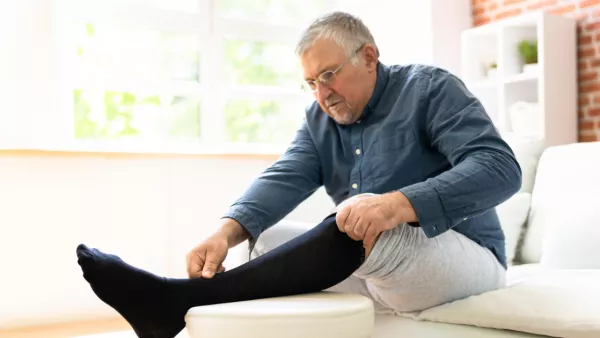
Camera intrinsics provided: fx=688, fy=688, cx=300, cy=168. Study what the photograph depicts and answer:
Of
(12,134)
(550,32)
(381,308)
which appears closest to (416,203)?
(381,308)

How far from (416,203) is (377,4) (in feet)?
11.1

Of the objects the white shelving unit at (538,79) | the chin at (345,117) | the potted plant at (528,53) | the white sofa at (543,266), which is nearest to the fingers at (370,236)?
the white sofa at (543,266)

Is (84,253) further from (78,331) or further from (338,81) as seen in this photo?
(78,331)

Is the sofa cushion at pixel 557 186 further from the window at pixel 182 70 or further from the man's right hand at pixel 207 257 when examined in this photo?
the window at pixel 182 70

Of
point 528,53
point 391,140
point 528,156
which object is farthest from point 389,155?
point 528,53

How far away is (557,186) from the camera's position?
2309mm

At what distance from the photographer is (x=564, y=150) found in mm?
2348

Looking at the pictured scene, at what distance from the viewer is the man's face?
1.74 metres

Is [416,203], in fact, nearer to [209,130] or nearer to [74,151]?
[74,151]

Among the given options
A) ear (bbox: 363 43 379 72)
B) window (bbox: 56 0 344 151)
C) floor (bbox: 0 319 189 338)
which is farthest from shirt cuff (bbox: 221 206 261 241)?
window (bbox: 56 0 344 151)

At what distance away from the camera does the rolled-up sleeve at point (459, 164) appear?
1.45 metres

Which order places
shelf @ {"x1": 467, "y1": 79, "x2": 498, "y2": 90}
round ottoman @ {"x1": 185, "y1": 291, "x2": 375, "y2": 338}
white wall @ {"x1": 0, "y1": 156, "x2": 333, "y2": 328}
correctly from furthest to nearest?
shelf @ {"x1": 467, "y1": 79, "x2": 498, "y2": 90}
white wall @ {"x1": 0, "y1": 156, "x2": 333, "y2": 328}
round ottoman @ {"x1": 185, "y1": 291, "x2": 375, "y2": 338}

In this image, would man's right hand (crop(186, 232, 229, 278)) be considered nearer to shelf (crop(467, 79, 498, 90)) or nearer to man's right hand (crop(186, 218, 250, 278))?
man's right hand (crop(186, 218, 250, 278))

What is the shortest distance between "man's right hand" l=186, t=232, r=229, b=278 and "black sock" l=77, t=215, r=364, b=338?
102 millimetres
